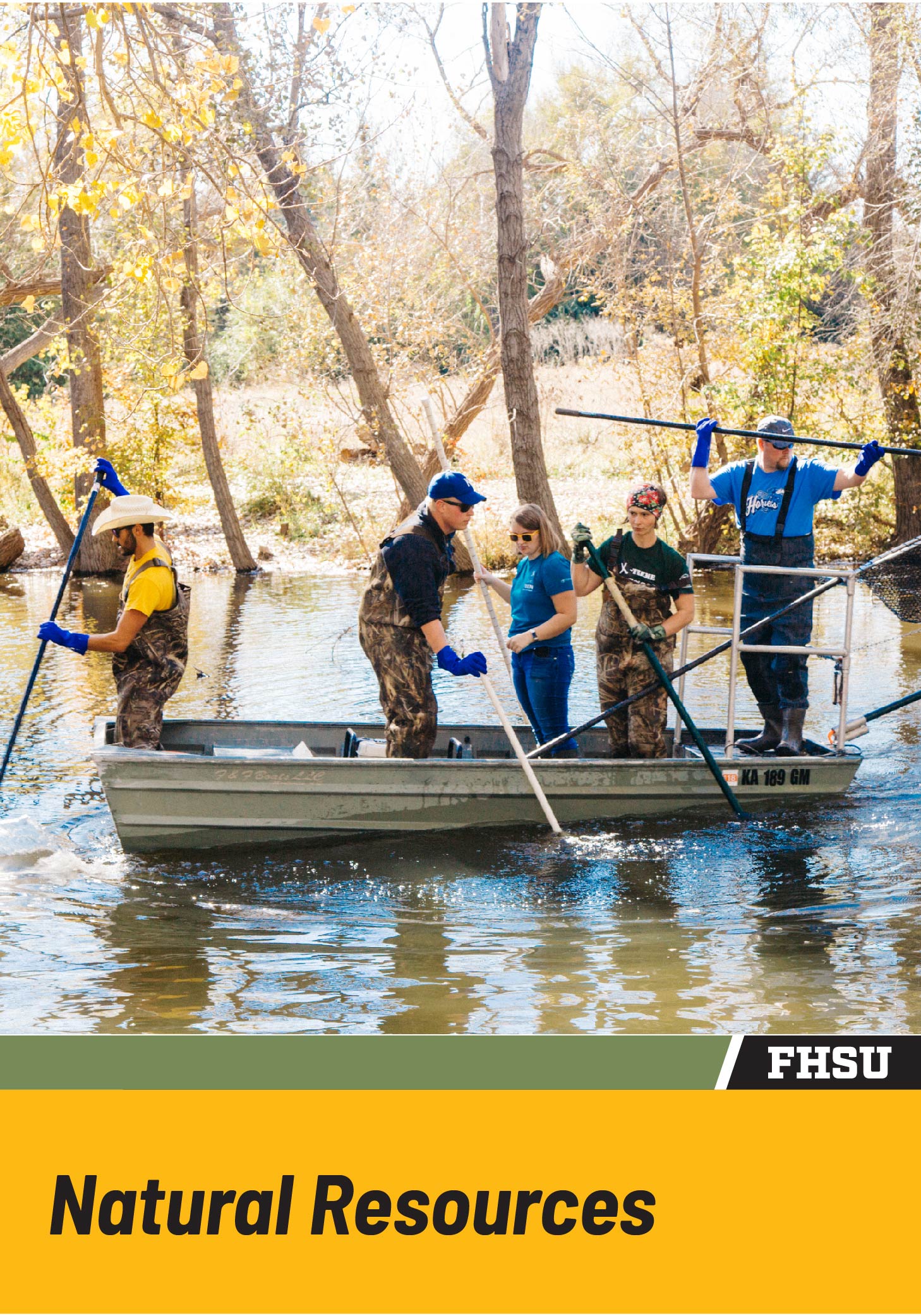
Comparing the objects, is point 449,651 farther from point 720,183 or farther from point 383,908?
point 720,183

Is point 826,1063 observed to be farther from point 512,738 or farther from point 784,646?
point 784,646

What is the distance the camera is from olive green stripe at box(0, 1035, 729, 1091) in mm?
3207

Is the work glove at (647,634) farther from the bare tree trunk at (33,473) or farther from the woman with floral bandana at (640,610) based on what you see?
the bare tree trunk at (33,473)

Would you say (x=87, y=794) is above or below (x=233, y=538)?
below

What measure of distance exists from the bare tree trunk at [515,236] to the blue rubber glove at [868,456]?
19.2 feet

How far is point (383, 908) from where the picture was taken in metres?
6.02

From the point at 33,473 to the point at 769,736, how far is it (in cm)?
1398

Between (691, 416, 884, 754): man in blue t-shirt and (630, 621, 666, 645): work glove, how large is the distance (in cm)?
93

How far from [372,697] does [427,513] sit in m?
4.80

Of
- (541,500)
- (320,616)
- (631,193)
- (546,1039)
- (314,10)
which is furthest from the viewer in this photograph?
(631,193)

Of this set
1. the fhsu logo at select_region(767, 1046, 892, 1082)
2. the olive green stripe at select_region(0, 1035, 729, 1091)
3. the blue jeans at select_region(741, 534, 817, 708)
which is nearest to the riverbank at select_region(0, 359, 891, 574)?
the blue jeans at select_region(741, 534, 817, 708)

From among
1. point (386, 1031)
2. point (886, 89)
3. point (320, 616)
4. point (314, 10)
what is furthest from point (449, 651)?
point (886, 89)

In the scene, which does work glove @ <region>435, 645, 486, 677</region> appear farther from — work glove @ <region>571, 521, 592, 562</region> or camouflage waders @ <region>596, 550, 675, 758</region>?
camouflage waders @ <region>596, 550, 675, 758</region>

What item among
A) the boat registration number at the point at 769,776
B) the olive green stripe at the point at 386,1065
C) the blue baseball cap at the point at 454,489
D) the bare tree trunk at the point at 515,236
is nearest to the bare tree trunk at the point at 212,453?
the bare tree trunk at the point at 515,236
